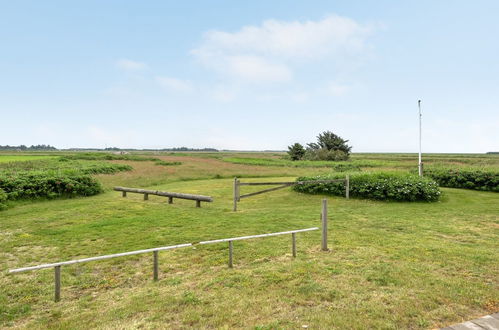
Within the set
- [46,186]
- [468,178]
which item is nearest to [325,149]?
[468,178]

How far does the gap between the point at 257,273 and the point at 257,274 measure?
5 centimetres

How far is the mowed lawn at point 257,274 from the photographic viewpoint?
11.9ft

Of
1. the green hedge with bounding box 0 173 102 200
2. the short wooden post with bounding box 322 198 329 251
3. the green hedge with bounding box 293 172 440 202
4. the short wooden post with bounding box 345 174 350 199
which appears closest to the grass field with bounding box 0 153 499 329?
the short wooden post with bounding box 322 198 329 251

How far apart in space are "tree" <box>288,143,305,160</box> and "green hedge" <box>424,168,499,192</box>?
1611 inches

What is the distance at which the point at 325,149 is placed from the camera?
5472 centimetres

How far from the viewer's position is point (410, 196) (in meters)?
13.1

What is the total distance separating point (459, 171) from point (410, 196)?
294 inches

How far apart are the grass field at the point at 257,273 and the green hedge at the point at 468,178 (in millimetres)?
7431

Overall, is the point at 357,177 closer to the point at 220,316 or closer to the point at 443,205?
the point at 443,205

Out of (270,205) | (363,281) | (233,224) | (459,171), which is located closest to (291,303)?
(363,281)

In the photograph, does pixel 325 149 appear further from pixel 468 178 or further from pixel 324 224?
pixel 324 224

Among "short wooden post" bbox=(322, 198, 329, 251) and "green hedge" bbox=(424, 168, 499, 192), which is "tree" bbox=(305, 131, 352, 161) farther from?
"short wooden post" bbox=(322, 198, 329, 251)

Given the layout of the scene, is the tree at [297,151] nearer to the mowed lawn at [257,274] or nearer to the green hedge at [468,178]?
the green hedge at [468,178]

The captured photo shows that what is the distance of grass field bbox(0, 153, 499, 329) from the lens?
143 inches
